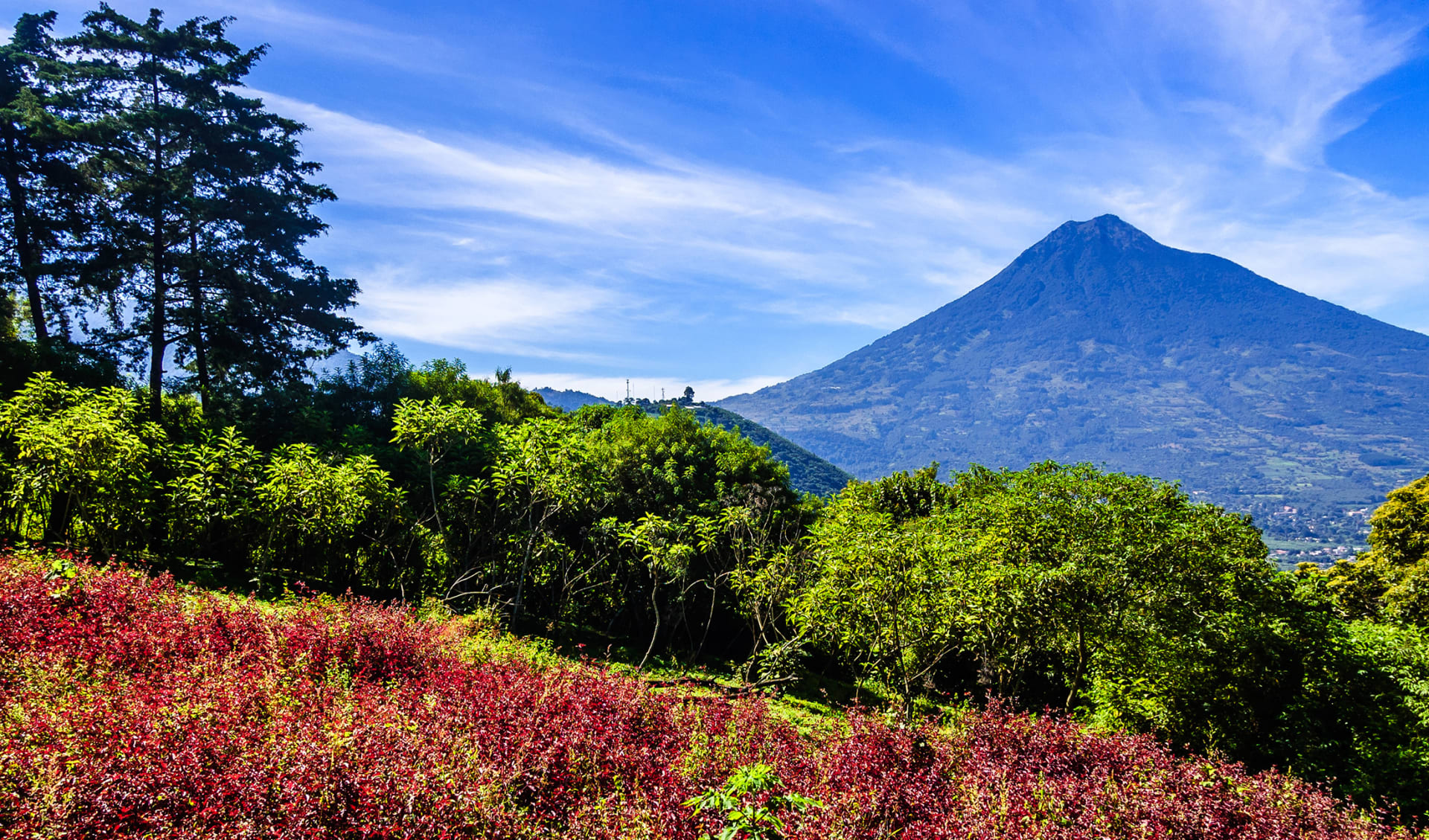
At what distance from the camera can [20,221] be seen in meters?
16.1

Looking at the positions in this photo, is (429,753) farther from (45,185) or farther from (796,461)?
(796,461)

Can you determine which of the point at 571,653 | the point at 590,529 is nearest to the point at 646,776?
the point at 571,653

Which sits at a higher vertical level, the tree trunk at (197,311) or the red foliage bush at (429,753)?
the tree trunk at (197,311)

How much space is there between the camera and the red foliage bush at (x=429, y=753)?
3389 millimetres

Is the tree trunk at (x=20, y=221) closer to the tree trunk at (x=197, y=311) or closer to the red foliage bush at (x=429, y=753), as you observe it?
the tree trunk at (x=197, y=311)

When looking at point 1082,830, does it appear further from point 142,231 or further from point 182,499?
point 142,231

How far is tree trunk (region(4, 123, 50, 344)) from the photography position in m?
16.2

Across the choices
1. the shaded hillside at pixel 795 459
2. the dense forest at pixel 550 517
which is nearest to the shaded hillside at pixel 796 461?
the shaded hillside at pixel 795 459

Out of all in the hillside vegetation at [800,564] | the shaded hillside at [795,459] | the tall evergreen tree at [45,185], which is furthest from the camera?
the shaded hillside at [795,459]

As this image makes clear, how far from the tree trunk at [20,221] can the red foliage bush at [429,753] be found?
14.0m

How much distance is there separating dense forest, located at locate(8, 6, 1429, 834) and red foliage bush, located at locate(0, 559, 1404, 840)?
2551 mm

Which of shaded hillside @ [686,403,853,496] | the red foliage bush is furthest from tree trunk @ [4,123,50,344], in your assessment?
shaded hillside @ [686,403,853,496]

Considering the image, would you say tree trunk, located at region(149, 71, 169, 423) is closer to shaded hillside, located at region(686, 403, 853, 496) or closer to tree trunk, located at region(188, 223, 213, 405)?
tree trunk, located at region(188, 223, 213, 405)

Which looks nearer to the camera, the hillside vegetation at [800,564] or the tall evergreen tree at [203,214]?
the hillside vegetation at [800,564]
